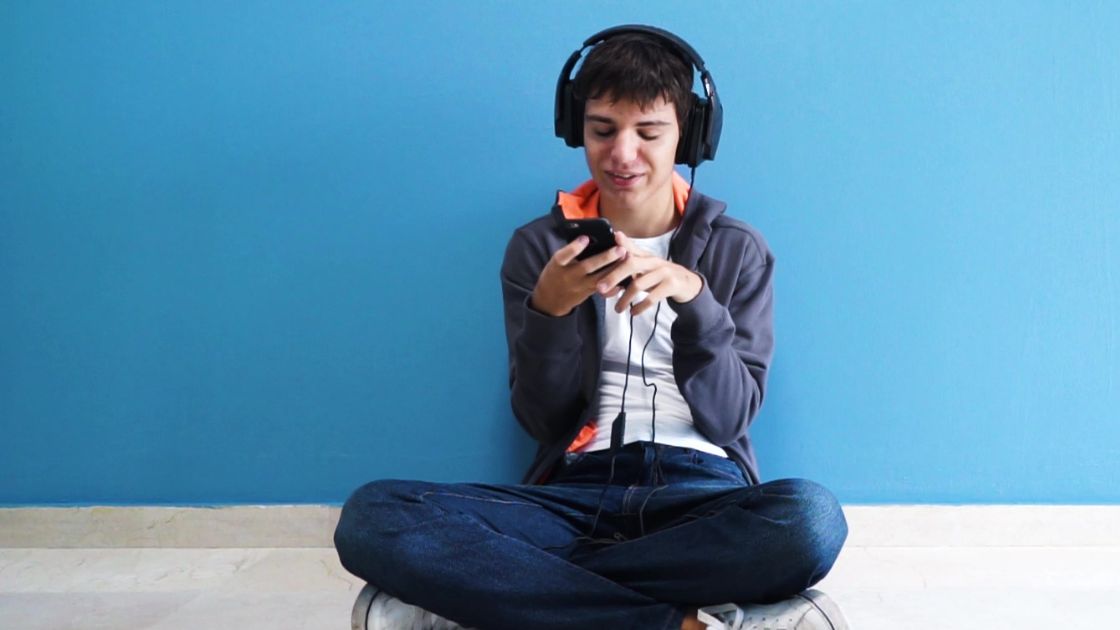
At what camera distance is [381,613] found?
1.37 metres

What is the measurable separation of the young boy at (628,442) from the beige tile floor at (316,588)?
0.31 meters

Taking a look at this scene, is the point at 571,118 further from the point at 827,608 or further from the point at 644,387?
the point at 827,608

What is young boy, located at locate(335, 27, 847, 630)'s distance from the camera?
1.33m

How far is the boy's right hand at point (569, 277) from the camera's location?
136 centimetres

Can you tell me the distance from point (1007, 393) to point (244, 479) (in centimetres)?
134

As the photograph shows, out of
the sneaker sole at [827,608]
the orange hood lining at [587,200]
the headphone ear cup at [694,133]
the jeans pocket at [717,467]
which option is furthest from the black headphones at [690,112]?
the sneaker sole at [827,608]

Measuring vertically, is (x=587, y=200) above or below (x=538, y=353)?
above

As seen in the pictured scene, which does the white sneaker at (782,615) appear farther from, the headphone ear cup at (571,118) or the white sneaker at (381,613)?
the headphone ear cup at (571,118)

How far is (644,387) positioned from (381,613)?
51 cm

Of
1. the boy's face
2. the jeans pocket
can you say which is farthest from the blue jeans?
the boy's face

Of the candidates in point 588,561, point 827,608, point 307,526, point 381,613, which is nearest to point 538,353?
point 588,561

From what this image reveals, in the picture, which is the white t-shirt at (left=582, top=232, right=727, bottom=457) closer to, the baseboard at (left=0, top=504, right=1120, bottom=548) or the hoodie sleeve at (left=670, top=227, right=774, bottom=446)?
the hoodie sleeve at (left=670, top=227, right=774, bottom=446)

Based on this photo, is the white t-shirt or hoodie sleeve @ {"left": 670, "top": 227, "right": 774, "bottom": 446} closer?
hoodie sleeve @ {"left": 670, "top": 227, "right": 774, "bottom": 446}

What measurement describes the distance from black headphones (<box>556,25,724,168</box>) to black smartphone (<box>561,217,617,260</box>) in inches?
12.0
